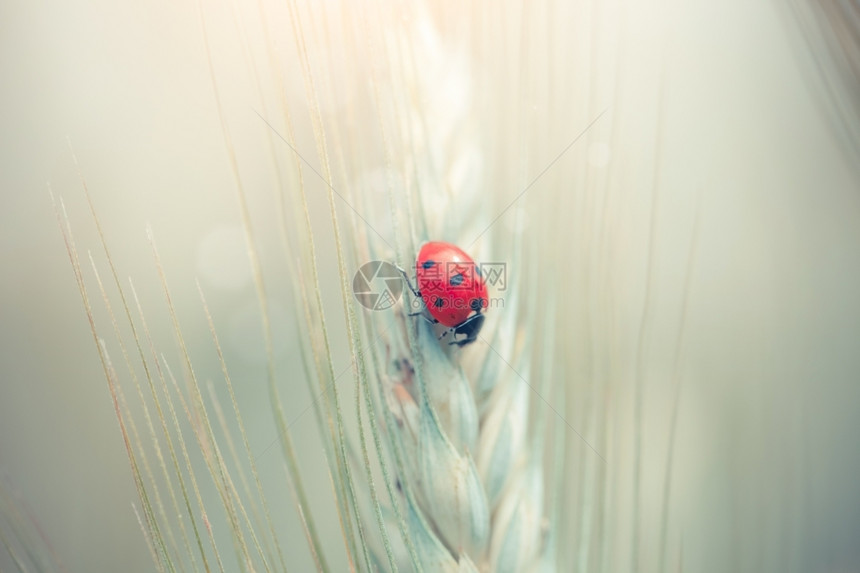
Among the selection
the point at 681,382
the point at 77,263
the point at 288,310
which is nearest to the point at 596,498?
the point at 681,382

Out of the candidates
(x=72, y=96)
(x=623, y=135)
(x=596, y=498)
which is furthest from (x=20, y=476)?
(x=623, y=135)

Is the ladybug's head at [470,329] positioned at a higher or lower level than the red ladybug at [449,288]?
lower

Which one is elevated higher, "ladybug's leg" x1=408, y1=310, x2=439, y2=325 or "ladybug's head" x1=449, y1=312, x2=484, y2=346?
"ladybug's leg" x1=408, y1=310, x2=439, y2=325

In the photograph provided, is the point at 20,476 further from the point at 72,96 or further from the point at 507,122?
the point at 507,122

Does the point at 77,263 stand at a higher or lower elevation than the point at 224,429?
higher

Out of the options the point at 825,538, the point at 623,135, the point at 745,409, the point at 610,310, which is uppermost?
the point at 623,135
